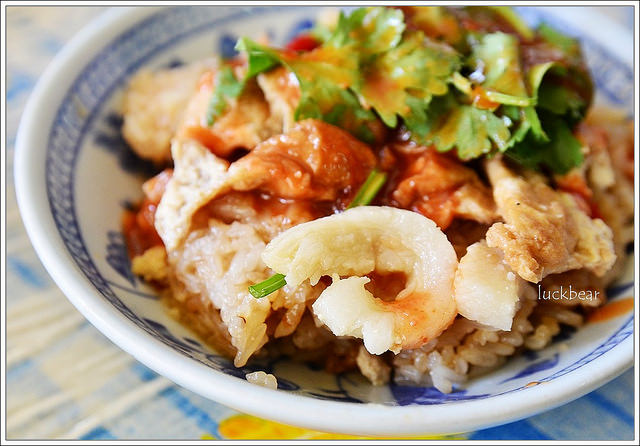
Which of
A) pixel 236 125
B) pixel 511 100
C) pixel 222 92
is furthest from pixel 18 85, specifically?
pixel 511 100

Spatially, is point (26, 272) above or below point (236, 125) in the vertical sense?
below

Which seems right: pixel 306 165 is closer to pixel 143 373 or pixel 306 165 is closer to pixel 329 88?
pixel 329 88

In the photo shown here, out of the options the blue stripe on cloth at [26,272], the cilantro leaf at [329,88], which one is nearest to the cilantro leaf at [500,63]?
the cilantro leaf at [329,88]

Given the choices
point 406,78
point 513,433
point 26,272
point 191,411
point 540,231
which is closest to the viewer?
point 540,231

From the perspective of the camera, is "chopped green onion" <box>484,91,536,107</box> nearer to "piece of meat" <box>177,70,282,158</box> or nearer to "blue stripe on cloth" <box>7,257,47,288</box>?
Result: "piece of meat" <box>177,70,282,158</box>

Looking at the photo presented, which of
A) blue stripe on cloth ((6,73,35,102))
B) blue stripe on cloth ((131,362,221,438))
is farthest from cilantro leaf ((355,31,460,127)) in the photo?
blue stripe on cloth ((6,73,35,102))

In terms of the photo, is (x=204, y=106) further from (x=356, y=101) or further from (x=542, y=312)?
(x=542, y=312)
